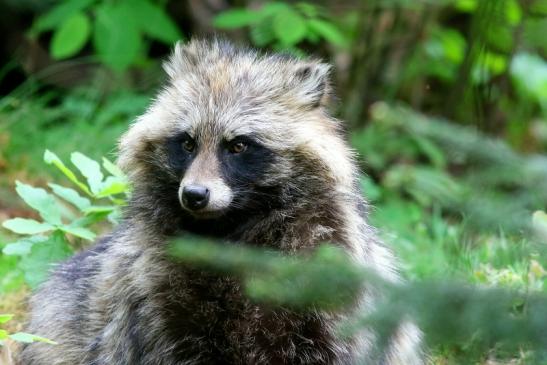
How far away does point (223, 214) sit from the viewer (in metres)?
4.20

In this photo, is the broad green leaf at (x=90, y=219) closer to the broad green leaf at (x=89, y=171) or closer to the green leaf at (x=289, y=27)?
the broad green leaf at (x=89, y=171)

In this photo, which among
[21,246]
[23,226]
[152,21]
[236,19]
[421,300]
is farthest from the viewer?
[152,21]

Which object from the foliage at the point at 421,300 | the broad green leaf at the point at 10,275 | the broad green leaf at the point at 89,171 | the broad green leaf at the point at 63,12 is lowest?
the broad green leaf at the point at 10,275

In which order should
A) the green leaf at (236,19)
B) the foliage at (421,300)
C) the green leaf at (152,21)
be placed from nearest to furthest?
the foliage at (421,300) → the green leaf at (236,19) → the green leaf at (152,21)

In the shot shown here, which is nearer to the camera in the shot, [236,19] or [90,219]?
[90,219]

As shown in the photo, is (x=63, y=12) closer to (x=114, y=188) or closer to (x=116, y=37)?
(x=116, y=37)

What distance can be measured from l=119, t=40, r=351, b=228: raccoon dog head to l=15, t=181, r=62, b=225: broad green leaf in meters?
0.70

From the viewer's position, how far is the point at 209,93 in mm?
4449

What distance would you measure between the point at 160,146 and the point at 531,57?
6291 millimetres

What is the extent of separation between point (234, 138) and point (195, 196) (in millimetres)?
465

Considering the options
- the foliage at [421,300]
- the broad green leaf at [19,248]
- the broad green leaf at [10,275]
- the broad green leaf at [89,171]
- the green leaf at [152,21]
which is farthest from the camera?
the green leaf at [152,21]

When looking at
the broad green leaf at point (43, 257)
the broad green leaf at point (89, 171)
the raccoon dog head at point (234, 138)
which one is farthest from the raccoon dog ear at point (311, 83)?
the broad green leaf at point (43, 257)

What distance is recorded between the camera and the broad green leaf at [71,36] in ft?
26.6

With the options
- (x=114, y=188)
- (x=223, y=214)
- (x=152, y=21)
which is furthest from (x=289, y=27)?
(x=223, y=214)
